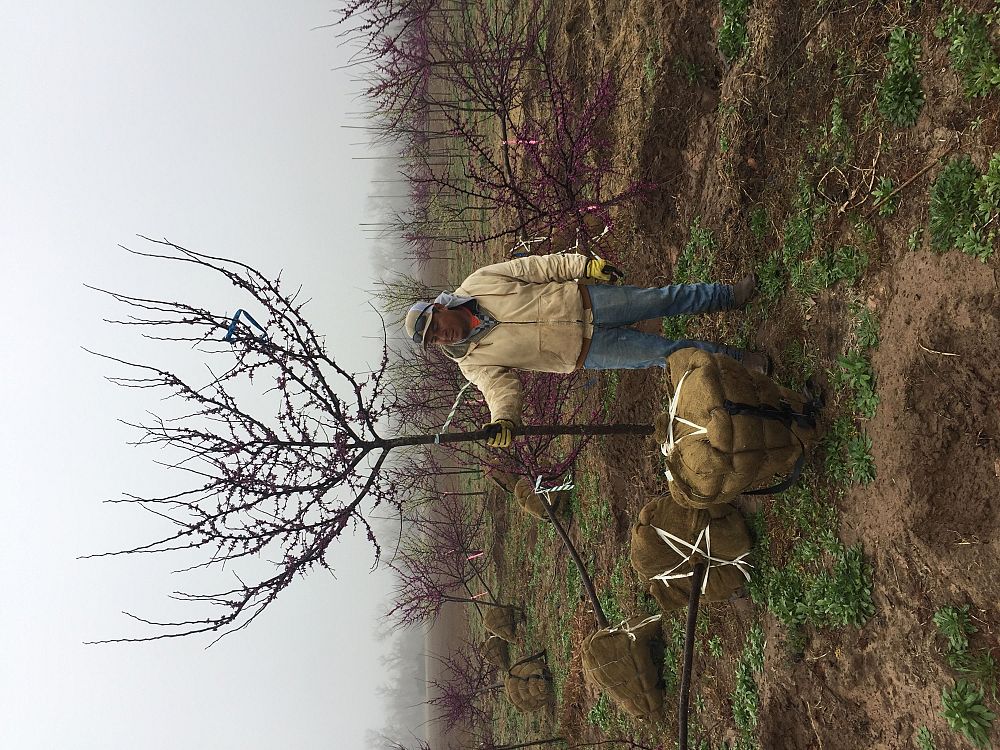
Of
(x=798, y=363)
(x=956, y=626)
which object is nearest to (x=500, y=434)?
(x=798, y=363)

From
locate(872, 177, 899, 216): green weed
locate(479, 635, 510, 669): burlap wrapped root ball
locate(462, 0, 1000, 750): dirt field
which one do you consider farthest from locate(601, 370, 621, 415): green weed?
locate(479, 635, 510, 669): burlap wrapped root ball

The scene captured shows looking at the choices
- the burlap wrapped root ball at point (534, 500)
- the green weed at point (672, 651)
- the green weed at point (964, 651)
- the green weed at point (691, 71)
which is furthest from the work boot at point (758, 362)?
the burlap wrapped root ball at point (534, 500)

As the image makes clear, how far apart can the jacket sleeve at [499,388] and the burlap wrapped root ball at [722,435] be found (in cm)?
102

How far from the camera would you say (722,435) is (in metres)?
2.85

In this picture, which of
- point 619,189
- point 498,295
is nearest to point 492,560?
point 619,189

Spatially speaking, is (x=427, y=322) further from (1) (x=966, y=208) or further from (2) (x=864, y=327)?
(1) (x=966, y=208)

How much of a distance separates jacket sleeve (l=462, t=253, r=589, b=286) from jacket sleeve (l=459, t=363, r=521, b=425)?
2.14 feet

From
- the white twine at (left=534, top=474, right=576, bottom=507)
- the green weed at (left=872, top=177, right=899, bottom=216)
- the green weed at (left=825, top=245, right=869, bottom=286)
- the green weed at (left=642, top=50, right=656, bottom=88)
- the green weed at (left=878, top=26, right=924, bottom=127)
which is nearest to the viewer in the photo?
the green weed at (left=878, top=26, right=924, bottom=127)

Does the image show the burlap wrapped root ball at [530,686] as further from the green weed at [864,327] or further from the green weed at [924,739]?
the green weed at [864,327]

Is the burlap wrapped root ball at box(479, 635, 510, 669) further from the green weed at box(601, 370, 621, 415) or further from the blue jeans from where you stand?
the blue jeans

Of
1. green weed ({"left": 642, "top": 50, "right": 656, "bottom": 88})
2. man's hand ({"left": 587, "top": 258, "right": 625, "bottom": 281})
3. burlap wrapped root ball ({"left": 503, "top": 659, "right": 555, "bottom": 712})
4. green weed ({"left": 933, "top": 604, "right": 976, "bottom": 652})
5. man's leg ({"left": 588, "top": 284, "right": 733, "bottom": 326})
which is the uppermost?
green weed ({"left": 642, "top": 50, "right": 656, "bottom": 88})

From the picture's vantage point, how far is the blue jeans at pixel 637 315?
12.8 feet

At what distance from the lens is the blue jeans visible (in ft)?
12.8

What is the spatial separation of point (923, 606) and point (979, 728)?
497mm
